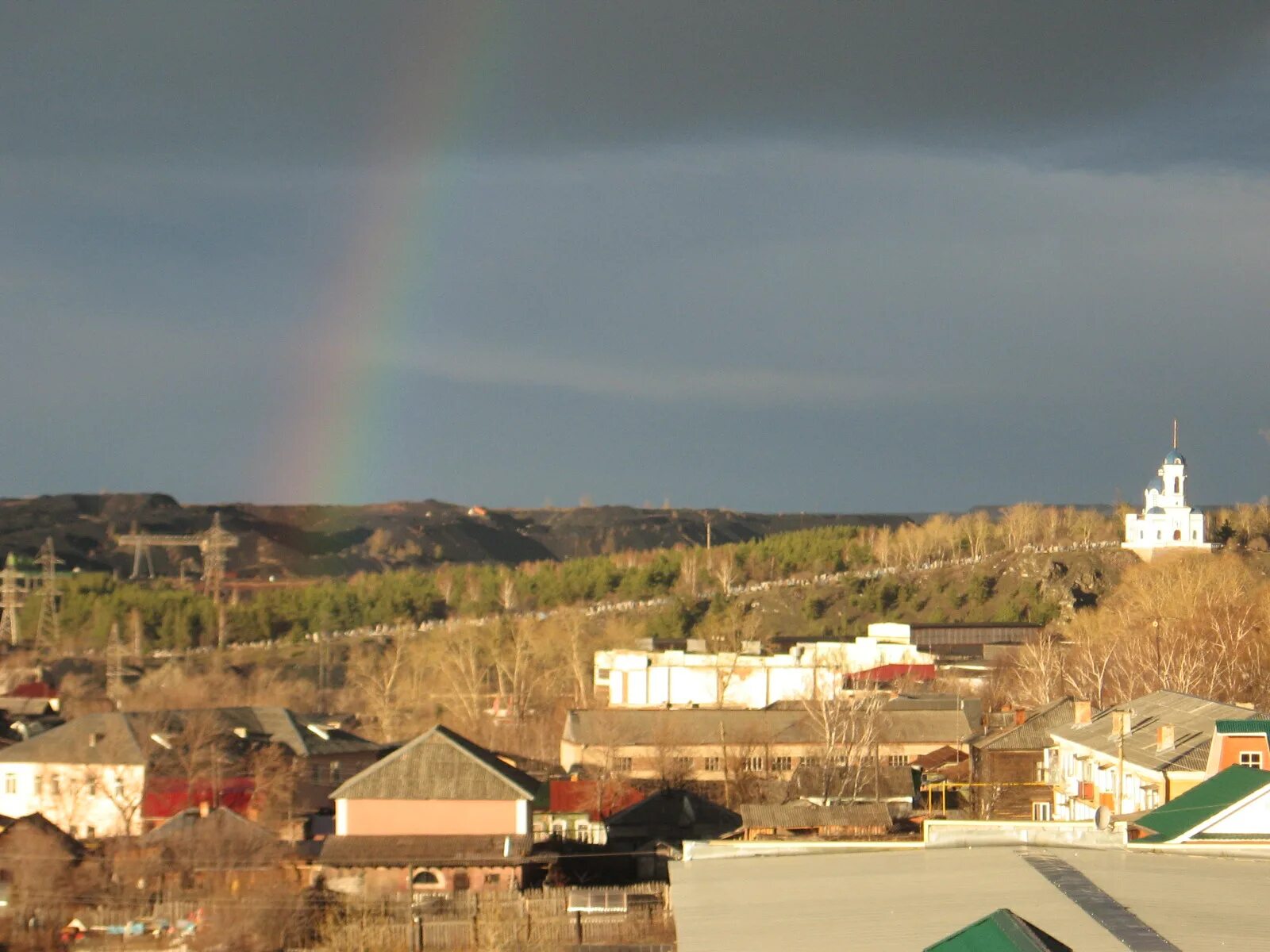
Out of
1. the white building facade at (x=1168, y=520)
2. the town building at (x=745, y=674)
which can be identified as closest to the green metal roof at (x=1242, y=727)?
the town building at (x=745, y=674)

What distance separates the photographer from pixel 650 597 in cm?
8550

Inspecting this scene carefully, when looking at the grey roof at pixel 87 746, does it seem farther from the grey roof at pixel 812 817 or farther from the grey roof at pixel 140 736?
the grey roof at pixel 812 817

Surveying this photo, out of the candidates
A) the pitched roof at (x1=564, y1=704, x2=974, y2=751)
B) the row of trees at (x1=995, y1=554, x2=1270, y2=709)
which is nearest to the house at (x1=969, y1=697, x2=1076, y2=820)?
the row of trees at (x1=995, y1=554, x2=1270, y2=709)

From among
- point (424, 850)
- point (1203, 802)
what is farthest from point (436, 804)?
point (1203, 802)

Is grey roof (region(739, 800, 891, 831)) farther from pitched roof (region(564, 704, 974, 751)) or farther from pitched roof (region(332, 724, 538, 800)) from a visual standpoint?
pitched roof (region(564, 704, 974, 751))

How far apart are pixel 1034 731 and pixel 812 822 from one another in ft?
27.3

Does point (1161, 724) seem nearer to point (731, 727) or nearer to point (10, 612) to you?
point (731, 727)

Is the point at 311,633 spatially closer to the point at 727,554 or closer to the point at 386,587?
the point at 386,587

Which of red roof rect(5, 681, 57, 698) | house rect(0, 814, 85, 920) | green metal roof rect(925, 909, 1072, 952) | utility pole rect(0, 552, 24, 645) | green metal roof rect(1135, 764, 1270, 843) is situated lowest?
house rect(0, 814, 85, 920)

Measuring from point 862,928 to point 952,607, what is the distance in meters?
60.5

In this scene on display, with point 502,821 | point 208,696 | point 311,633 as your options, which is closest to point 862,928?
point 502,821

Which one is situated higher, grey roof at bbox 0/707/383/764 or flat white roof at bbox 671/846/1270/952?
grey roof at bbox 0/707/383/764

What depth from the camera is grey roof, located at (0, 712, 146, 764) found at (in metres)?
36.7

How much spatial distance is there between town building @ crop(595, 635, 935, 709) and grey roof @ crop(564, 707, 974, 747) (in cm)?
853
